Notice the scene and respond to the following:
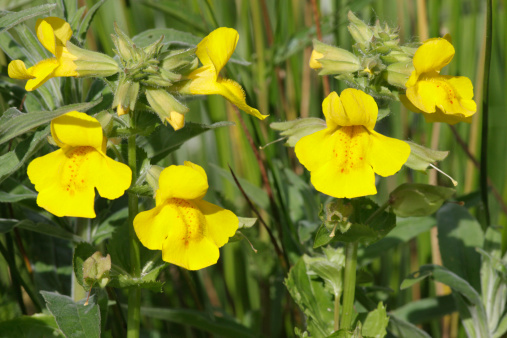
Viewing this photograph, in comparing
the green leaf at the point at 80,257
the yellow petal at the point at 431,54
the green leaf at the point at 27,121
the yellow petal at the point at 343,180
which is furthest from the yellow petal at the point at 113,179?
the yellow petal at the point at 431,54

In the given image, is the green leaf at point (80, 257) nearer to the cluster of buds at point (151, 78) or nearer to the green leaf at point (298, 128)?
the cluster of buds at point (151, 78)

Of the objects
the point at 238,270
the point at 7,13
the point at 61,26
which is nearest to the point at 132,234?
the point at 61,26

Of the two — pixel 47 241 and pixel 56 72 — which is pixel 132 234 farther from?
pixel 47 241

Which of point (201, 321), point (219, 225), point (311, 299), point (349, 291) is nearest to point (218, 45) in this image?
point (219, 225)

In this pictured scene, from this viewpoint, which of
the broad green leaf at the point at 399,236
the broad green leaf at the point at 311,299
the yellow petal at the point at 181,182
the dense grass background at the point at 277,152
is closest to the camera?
the yellow petal at the point at 181,182

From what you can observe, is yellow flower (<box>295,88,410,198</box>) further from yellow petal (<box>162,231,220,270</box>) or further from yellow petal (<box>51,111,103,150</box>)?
yellow petal (<box>51,111,103,150</box>)

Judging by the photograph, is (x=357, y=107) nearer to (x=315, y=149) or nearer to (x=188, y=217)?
(x=315, y=149)
